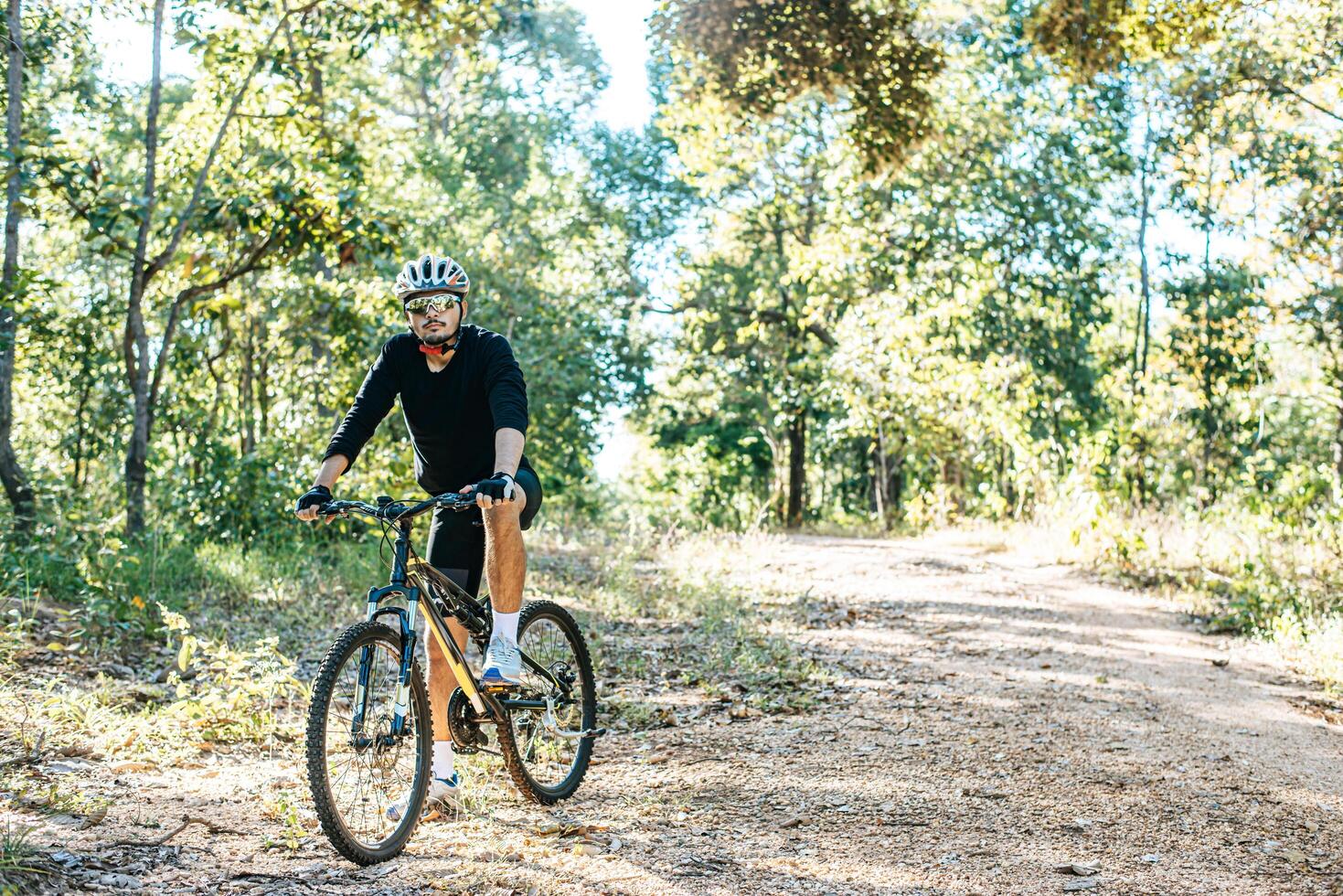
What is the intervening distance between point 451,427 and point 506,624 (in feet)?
2.60

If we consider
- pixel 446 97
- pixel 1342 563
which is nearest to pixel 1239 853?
pixel 1342 563

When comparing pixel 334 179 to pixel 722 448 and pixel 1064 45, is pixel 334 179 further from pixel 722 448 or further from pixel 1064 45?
pixel 722 448

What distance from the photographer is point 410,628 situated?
4109 millimetres

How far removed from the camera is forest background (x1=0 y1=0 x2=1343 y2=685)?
9953mm

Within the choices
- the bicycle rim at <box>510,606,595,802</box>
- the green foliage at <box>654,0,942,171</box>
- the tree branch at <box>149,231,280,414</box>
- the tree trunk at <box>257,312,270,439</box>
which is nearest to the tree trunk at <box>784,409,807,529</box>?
the tree trunk at <box>257,312,270,439</box>

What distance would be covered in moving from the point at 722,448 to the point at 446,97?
11.9m

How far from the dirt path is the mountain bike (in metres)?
0.19

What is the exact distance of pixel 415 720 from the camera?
4.19 meters

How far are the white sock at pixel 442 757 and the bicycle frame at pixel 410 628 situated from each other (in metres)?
0.20

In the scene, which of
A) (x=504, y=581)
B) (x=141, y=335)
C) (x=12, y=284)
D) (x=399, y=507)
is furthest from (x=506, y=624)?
(x=141, y=335)

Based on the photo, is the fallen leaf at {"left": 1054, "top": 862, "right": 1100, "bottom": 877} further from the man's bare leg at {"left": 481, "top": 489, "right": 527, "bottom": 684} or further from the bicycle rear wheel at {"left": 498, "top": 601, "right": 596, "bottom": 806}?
the man's bare leg at {"left": 481, "top": 489, "right": 527, "bottom": 684}

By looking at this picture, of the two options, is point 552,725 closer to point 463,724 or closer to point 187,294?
point 463,724

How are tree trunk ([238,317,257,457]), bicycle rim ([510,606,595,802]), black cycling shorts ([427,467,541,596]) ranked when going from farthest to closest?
tree trunk ([238,317,257,457]) < bicycle rim ([510,606,595,802]) < black cycling shorts ([427,467,541,596])

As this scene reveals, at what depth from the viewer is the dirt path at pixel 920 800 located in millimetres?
4016
